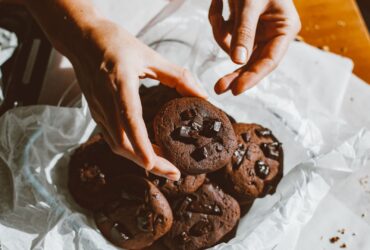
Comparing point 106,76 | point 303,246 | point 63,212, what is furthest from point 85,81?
point 303,246

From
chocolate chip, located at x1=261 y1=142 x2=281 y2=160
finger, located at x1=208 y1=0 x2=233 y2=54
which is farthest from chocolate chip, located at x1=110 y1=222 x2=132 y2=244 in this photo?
finger, located at x1=208 y1=0 x2=233 y2=54

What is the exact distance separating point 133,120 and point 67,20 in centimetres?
37

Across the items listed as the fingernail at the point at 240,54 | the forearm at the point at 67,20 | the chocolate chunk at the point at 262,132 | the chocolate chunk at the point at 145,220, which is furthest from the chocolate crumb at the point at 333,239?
the forearm at the point at 67,20

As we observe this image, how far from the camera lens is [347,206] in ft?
4.91

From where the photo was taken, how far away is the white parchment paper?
1263mm

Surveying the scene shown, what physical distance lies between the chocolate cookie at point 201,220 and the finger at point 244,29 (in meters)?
0.43

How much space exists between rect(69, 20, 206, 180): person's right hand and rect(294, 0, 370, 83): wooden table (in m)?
0.79

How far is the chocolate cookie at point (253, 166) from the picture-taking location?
1334mm

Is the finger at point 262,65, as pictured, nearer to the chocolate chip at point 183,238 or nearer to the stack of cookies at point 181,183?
the stack of cookies at point 181,183

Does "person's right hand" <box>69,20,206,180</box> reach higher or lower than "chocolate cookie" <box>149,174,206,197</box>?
higher

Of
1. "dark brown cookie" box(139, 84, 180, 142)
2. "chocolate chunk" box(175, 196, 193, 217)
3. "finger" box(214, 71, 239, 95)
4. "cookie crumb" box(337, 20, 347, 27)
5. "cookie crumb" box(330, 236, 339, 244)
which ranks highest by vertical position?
"finger" box(214, 71, 239, 95)

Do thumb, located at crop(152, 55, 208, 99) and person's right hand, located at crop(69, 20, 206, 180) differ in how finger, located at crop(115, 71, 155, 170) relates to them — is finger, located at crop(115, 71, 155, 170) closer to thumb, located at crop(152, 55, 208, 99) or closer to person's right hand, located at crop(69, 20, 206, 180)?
person's right hand, located at crop(69, 20, 206, 180)

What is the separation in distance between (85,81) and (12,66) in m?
0.41

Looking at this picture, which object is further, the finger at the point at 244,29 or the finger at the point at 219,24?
the finger at the point at 219,24
